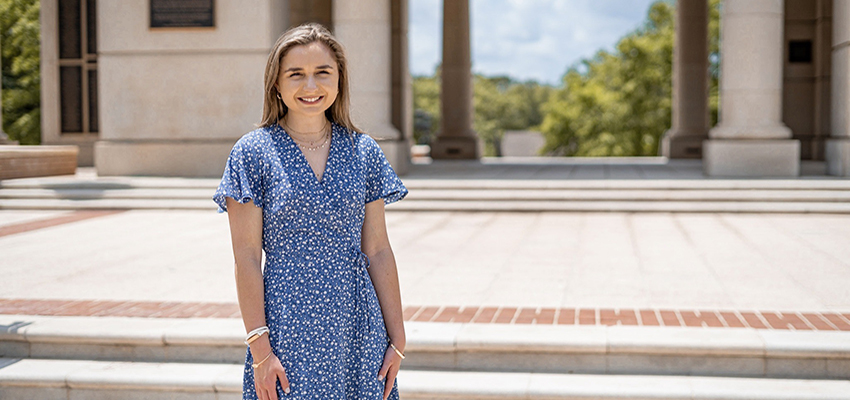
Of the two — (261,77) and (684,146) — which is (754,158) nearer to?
(684,146)

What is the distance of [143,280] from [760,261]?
222 inches

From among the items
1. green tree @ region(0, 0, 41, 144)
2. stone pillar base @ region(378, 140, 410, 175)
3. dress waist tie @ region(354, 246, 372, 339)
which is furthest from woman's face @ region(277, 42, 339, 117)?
green tree @ region(0, 0, 41, 144)

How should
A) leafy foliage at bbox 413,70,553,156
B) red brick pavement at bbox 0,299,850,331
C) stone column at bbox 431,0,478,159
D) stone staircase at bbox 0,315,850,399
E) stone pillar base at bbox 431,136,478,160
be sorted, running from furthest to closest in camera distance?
leafy foliage at bbox 413,70,553,156 < stone pillar base at bbox 431,136,478,160 < stone column at bbox 431,0,478,159 < red brick pavement at bbox 0,299,850,331 < stone staircase at bbox 0,315,850,399

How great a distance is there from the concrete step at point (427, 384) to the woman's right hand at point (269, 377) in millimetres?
2562

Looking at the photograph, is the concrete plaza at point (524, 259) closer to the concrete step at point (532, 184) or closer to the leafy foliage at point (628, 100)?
the concrete step at point (532, 184)

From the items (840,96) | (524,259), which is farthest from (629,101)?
(524,259)

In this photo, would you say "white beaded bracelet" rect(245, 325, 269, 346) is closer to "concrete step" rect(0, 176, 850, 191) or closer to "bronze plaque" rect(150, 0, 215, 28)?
"concrete step" rect(0, 176, 850, 191)

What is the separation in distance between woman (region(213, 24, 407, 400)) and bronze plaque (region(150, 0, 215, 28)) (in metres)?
14.0

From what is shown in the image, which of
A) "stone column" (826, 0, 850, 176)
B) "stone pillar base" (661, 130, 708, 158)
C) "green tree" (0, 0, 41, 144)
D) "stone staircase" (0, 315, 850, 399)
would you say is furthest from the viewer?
"green tree" (0, 0, 41, 144)

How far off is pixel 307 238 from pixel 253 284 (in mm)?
218

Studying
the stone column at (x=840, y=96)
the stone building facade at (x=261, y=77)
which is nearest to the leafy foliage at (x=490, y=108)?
the stone building facade at (x=261, y=77)

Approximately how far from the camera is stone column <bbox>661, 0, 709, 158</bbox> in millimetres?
23391

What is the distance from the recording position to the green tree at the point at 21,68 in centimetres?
3184

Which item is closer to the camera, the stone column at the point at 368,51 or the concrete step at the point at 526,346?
the concrete step at the point at 526,346
